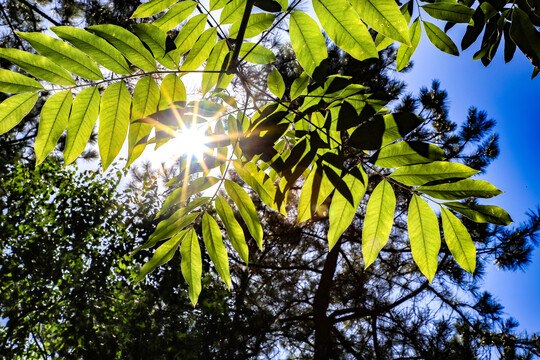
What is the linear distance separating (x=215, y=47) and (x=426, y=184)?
0.70m

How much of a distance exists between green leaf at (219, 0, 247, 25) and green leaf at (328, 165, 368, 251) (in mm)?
538

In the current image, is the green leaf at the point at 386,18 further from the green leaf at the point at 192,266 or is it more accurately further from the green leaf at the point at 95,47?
the green leaf at the point at 192,266

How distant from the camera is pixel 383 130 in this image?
756 millimetres

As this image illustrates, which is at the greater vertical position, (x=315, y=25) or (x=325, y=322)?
(x=325, y=322)

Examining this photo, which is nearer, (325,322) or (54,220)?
(54,220)

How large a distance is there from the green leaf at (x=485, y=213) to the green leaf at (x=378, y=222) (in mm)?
192

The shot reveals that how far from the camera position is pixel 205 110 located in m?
0.90

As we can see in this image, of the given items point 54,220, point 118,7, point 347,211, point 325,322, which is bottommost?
point 347,211

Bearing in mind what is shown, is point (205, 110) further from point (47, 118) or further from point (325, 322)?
point (325, 322)

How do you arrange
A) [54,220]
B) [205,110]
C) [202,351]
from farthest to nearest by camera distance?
[54,220], [202,351], [205,110]

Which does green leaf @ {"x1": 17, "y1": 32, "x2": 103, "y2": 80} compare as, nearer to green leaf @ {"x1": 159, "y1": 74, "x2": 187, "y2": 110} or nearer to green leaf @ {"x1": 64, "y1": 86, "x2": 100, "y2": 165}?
green leaf @ {"x1": 64, "y1": 86, "x2": 100, "y2": 165}

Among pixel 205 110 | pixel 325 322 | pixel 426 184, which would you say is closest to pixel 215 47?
pixel 205 110

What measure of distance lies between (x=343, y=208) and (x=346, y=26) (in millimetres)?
422

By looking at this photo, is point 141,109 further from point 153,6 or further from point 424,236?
point 424,236
